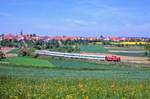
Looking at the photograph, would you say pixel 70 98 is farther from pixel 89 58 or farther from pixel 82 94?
pixel 89 58

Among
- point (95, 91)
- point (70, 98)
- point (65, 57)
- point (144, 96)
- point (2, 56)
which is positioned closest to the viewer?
point (70, 98)

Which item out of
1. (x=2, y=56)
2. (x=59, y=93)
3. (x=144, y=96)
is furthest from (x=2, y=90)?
(x=2, y=56)

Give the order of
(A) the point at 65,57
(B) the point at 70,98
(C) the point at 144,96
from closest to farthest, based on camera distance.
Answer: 1. (B) the point at 70,98
2. (C) the point at 144,96
3. (A) the point at 65,57

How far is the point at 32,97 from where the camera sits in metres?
12.0

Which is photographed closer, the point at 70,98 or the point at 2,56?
the point at 70,98

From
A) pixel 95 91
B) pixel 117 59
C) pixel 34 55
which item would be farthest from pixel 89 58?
pixel 95 91

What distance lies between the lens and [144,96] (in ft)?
44.5

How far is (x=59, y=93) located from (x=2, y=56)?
62.7 metres

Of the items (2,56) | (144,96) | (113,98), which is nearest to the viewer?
(113,98)

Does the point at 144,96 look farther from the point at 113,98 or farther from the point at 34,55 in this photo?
the point at 34,55

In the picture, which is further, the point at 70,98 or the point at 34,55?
the point at 34,55

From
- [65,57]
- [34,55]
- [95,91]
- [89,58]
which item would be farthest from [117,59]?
[95,91]

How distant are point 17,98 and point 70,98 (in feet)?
5.56

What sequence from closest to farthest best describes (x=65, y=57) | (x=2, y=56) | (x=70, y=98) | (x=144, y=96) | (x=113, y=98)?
(x=70, y=98) < (x=113, y=98) < (x=144, y=96) < (x=2, y=56) < (x=65, y=57)
